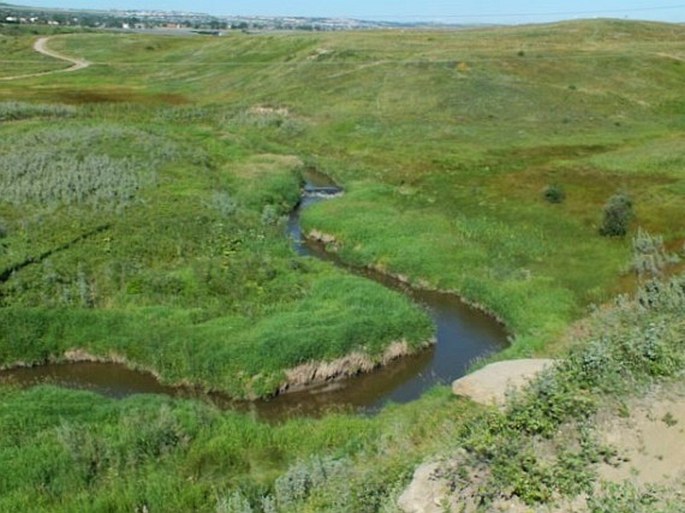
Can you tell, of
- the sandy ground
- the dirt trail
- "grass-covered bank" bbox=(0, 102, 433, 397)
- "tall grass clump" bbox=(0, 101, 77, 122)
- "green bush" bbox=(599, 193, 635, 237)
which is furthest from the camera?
the dirt trail

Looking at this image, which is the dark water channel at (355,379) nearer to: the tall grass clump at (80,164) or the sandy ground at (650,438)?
the sandy ground at (650,438)

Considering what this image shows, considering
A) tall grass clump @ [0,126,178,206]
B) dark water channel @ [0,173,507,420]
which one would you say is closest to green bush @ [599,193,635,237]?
dark water channel @ [0,173,507,420]

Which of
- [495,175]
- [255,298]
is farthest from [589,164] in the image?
[255,298]

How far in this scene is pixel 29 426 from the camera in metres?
20.7

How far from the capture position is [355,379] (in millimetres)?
26500

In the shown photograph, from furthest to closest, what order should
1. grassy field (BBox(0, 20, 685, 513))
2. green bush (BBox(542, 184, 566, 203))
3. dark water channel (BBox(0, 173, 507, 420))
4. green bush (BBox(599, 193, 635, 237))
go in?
green bush (BBox(542, 184, 566, 203)) → green bush (BBox(599, 193, 635, 237)) → dark water channel (BBox(0, 173, 507, 420)) → grassy field (BBox(0, 20, 685, 513))

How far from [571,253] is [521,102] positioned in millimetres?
43400

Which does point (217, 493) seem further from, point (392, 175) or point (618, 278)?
point (392, 175)

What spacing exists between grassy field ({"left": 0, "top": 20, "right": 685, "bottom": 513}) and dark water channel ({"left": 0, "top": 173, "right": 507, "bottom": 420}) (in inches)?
24.7

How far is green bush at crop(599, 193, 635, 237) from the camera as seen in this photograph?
38.8m

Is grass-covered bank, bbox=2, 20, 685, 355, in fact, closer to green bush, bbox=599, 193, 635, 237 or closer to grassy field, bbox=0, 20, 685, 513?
grassy field, bbox=0, 20, 685, 513

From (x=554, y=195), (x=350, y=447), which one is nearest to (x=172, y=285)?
(x=350, y=447)

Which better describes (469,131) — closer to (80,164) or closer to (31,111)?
(80,164)

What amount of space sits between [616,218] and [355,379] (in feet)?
63.5
